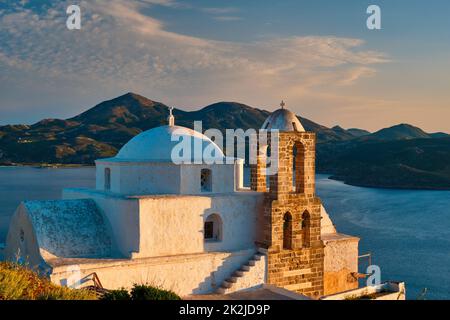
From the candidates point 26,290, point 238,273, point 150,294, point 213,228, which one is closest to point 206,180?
point 213,228

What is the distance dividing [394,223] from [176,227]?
107 feet

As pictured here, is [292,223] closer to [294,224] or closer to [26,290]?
[294,224]

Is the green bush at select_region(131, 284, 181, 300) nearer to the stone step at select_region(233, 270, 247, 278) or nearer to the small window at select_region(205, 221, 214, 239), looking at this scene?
the stone step at select_region(233, 270, 247, 278)

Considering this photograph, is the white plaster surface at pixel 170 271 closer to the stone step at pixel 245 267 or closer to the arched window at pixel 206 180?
the stone step at pixel 245 267

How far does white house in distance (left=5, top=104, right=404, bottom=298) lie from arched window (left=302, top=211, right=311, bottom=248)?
28mm

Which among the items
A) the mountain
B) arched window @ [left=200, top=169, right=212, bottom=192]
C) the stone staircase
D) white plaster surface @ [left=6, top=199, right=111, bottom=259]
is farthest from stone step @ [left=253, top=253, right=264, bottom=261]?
the mountain

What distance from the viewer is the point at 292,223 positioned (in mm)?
13531

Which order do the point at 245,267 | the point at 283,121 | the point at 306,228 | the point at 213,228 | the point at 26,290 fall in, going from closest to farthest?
the point at 26,290
the point at 245,267
the point at 213,228
the point at 306,228
the point at 283,121

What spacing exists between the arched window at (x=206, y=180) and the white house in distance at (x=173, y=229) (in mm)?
28

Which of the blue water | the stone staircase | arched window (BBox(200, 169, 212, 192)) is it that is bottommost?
the blue water

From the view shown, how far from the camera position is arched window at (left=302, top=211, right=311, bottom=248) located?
13.9 m

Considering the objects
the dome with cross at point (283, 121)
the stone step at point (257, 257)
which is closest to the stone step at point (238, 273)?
the stone step at point (257, 257)
